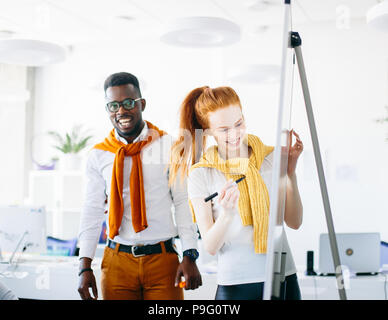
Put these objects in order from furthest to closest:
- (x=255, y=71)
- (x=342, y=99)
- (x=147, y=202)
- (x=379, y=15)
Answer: (x=342, y=99) → (x=255, y=71) → (x=379, y=15) → (x=147, y=202)

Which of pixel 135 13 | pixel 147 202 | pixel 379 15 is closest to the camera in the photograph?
pixel 147 202

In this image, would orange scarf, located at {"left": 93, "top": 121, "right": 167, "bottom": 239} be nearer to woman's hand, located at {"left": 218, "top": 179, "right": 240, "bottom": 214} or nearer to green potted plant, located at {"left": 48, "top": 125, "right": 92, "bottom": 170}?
woman's hand, located at {"left": 218, "top": 179, "right": 240, "bottom": 214}

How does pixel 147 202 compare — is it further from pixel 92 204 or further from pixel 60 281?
pixel 60 281

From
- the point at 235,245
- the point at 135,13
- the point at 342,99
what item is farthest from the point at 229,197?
the point at 342,99

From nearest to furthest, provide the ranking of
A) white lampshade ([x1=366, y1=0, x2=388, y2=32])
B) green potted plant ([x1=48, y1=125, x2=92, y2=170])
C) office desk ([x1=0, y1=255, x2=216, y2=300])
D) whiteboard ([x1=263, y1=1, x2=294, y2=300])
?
1. whiteboard ([x1=263, y1=1, x2=294, y2=300])
2. white lampshade ([x1=366, y1=0, x2=388, y2=32])
3. office desk ([x1=0, y1=255, x2=216, y2=300])
4. green potted plant ([x1=48, y1=125, x2=92, y2=170])

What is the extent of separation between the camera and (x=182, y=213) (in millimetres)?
1666

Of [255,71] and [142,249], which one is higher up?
[255,71]

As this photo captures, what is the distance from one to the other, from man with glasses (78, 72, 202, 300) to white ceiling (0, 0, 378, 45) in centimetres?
207

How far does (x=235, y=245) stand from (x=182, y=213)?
422 millimetres

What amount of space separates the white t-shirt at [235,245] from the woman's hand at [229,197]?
8 cm

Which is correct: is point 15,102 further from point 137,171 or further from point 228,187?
point 228,187

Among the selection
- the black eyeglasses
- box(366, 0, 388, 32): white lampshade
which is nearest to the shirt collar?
the black eyeglasses

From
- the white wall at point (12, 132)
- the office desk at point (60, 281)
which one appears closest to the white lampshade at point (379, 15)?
the office desk at point (60, 281)

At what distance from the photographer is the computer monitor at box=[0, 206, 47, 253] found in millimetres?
3089
